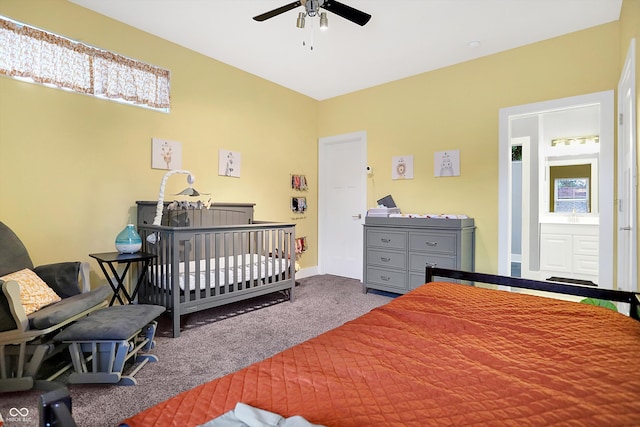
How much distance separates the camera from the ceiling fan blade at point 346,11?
2215mm

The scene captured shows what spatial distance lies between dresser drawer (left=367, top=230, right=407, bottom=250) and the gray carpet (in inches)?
24.3

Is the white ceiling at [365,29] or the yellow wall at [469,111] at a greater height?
the white ceiling at [365,29]

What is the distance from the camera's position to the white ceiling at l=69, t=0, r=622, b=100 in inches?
108

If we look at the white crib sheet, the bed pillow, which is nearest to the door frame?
the white crib sheet

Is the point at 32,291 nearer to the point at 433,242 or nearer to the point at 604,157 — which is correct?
the point at 433,242

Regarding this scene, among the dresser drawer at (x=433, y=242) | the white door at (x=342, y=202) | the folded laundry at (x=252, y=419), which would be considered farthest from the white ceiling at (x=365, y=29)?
the folded laundry at (x=252, y=419)

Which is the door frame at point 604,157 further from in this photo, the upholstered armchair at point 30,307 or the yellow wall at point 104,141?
the upholstered armchair at point 30,307

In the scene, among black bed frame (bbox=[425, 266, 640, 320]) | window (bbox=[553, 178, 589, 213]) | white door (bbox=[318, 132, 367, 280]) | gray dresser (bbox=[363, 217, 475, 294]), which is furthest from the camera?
window (bbox=[553, 178, 589, 213])

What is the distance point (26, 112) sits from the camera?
A: 2.53 metres

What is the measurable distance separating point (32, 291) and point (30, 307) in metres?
0.12

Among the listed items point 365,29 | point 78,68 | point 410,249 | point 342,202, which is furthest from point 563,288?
point 78,68

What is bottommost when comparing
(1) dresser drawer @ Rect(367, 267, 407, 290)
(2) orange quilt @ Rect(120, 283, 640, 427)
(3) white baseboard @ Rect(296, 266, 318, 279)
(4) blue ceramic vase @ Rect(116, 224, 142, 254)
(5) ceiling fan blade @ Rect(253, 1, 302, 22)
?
(3) white baseboard @ Rect(296, 266, 318, 279)

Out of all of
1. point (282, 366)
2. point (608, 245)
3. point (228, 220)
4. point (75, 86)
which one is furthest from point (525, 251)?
point (75, 86)

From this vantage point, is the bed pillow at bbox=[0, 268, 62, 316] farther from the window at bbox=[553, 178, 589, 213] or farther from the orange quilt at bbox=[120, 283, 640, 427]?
the window at bbox=[553, 178, 589, 213]
